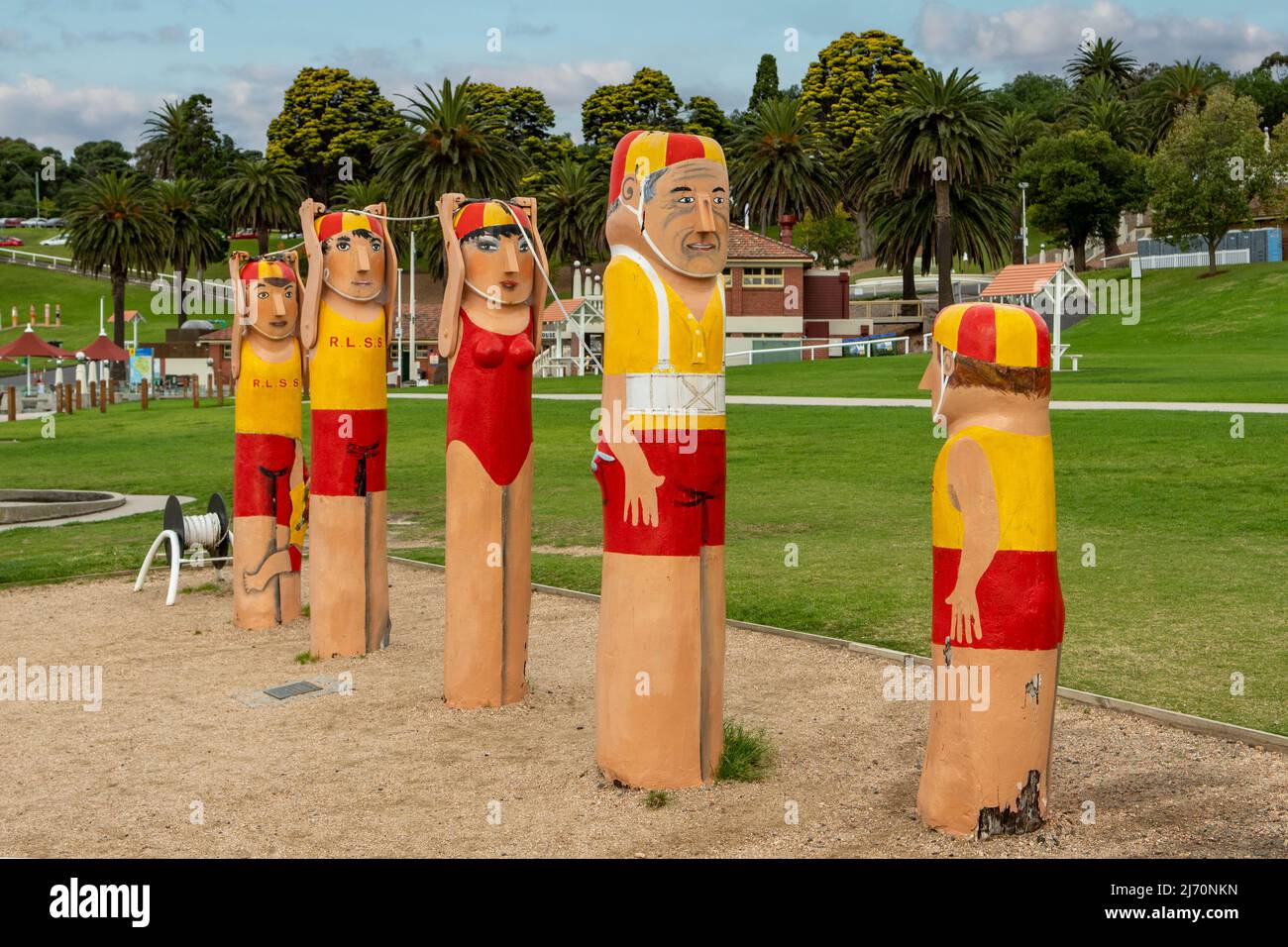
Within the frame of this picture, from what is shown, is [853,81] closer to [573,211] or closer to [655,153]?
[573,211]

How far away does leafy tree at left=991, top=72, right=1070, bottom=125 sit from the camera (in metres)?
107

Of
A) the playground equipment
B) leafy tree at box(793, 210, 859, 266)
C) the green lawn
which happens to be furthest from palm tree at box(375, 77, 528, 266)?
the playground equipment

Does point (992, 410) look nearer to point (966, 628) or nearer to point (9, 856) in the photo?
point (966, 628)

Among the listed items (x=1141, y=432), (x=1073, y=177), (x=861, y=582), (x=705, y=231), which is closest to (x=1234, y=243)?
(x=1073, y=177)

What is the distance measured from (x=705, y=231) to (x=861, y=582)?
6.39m

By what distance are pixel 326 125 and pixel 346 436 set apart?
87170mm

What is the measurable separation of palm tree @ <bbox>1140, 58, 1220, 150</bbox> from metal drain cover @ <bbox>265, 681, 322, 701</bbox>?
81214 millimetres

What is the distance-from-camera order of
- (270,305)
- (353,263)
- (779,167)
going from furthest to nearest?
1. (779,167)
2. (270,305)
3. (353,263)

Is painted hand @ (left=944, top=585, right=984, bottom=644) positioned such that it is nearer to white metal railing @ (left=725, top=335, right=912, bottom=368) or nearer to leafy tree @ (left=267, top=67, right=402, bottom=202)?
white metal railing @ (left=725, top=335, right=912, bottom=368)

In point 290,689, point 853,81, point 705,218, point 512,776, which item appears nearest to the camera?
point 705,218

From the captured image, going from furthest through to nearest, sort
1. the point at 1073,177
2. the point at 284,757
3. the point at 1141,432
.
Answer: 1. the point at 1073,177
2. the point at 1141,432
3. the point at 284,757

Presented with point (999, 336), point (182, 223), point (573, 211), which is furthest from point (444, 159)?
point (999, 336)

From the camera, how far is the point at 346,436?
10906 mm
